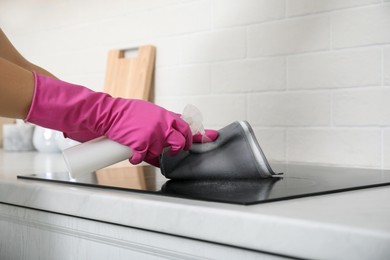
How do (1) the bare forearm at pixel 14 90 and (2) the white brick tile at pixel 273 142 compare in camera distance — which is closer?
(1) the bare forearm at pixel 14 90

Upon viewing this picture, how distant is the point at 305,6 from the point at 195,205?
85 cm

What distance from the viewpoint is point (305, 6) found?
1365 mm

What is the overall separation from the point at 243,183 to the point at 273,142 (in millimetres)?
586

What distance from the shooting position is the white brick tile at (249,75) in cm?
143

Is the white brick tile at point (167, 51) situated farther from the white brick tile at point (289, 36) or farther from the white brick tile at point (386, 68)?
the white brick tile at point (386, 68)

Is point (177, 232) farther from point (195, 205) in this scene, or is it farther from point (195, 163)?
point (195, 163)

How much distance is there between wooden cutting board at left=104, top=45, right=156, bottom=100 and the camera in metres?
1.74

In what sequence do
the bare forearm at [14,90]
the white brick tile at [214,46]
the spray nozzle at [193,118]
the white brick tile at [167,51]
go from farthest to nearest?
the white brick tile at [167,51] < the white brick tile at [214,46] < the spray nozzle at [193,118] < the bare forearm at [14,90]

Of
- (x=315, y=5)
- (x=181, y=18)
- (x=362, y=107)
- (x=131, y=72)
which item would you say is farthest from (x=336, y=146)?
(x=131, y=72)

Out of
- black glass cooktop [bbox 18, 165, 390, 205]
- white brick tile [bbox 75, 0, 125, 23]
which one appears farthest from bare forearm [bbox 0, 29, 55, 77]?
white brick tile [bbox 75, 0, 125, 23]

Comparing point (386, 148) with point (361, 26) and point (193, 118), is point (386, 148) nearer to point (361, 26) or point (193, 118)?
point (361, 26)

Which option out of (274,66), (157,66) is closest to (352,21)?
(274,66)

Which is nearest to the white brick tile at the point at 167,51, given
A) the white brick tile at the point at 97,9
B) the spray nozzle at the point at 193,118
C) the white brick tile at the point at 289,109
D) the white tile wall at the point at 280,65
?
the white tile wall at the point at 280,65

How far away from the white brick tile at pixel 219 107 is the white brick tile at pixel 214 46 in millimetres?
114
